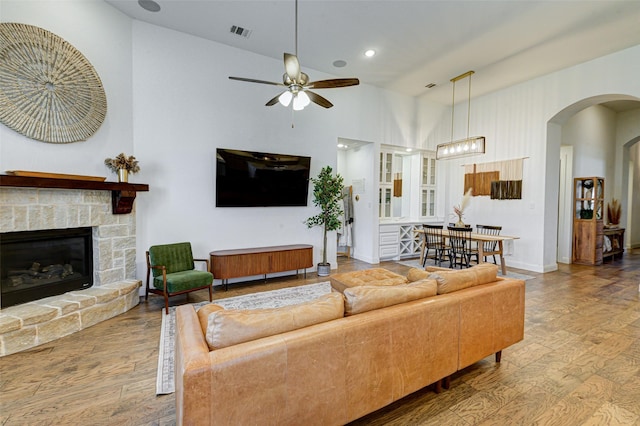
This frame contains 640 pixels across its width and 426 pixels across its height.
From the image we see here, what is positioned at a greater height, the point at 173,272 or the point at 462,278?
the point at 462,278

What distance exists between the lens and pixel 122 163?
3717 mm

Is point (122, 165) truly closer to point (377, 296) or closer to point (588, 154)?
point (377, 296)

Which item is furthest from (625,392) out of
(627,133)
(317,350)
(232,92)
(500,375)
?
(627,133)

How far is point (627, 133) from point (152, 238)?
37.7 feet

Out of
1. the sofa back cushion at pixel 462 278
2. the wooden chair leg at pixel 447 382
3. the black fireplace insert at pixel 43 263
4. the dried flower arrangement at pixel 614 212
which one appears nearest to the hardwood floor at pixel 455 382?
the wooden chair leg at pixel 447 382

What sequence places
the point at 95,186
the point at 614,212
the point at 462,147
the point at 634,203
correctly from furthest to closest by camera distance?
1. the point at 634,203
2. the point at 614,212
3. the point at 462,147
4. the point at 95,186

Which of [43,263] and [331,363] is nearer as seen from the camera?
[331,363]

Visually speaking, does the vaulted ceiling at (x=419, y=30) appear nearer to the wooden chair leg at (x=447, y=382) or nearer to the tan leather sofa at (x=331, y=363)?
the tan leather sofa at (x=331, y=363)

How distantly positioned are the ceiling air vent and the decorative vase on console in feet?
7.64

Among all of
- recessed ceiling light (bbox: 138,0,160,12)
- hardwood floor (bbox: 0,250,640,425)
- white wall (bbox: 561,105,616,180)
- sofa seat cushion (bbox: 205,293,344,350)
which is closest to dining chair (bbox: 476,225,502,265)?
hardwood floor (bbox: 0,250,640,425)

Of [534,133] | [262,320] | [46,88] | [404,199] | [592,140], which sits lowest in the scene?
[262,320]

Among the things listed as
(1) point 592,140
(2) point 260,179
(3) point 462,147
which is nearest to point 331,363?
(2) point 260,179

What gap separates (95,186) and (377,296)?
3.42 metres

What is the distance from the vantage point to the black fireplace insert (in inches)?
116
